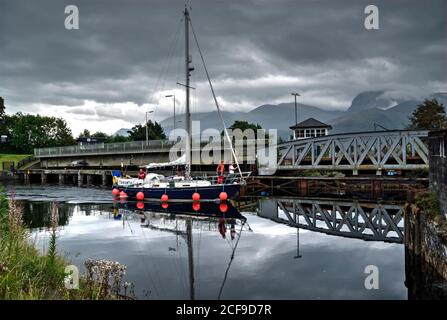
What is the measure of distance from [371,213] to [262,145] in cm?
2666

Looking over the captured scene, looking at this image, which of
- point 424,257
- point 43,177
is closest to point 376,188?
point 424,257

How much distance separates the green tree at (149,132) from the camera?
10919 centimetres

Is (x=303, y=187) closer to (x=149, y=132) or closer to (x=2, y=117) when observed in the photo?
(x=149, y=132)

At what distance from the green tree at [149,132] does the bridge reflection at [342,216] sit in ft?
245

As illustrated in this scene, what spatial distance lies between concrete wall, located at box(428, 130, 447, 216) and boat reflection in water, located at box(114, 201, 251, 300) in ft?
26.9

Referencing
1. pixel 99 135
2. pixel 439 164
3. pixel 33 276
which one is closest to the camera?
pixel 33 276

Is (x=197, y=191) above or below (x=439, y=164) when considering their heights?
below

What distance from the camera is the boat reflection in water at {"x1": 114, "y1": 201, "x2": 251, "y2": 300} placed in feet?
77.4

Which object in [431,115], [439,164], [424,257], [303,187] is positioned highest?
[431,115]

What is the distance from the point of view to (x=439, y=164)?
13.9 m

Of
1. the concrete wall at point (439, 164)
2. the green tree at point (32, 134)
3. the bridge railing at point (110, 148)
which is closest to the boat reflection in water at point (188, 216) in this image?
the concrete wall at point (439, 164)

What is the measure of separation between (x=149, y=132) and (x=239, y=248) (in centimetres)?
9341
